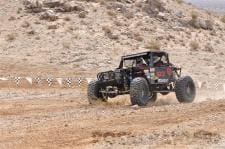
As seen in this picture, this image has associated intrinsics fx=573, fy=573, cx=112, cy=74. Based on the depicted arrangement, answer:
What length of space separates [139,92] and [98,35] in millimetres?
22347

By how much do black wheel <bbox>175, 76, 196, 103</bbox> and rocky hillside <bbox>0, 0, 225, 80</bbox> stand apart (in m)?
15.1

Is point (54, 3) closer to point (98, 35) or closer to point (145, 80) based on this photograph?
point (98, 35)

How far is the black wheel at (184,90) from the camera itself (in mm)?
19859

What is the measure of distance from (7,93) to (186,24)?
24.3m

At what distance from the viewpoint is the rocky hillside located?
3691 cm

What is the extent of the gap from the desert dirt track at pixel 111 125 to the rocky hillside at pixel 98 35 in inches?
623

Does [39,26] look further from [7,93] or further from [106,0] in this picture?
[7,93]

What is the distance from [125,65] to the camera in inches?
818

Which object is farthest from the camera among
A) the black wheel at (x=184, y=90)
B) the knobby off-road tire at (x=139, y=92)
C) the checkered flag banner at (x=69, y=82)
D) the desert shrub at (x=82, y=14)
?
the desert shrub at (x=82, y=14)

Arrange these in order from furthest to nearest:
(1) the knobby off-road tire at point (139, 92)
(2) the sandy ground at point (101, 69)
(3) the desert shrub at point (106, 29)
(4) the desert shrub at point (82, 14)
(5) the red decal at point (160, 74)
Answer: (4) the desert shrub at point (82, 14) → (3) the desert shrub at point (106, 29) → (5) the red decal at point (160, 74) → (1) the knobby off-road tire at point (139, 92) → (2) the sandy ground at point (101, 69)

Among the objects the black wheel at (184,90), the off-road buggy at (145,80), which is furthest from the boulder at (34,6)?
the black wheel at (184,90)

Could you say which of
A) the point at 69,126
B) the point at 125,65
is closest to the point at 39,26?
the point at 125,65

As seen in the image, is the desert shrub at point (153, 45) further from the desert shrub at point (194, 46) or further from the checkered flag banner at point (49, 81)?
the checkered flag banner at point (49, 81)

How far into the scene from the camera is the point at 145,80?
751 inches
